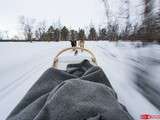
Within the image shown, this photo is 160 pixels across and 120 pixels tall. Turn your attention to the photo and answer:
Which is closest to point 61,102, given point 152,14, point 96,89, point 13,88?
point 96,89

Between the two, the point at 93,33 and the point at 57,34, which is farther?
the point at 57,34

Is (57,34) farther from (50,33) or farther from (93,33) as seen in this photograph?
(93,33)

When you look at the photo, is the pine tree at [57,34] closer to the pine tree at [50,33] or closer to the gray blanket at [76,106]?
the pine tree at [50,33]

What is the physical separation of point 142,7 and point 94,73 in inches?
104

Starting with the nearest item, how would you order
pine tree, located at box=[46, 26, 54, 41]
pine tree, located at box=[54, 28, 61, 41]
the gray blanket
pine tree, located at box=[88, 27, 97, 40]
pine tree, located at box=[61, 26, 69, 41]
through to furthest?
the gray blanket, pine tree, located at box=[88, 27, 97, 40], pine tree, located at box=[61, 26, 69, 41], pine tree, located at box=[54, 28, 61, 41], pine tree, located at box=[46, 26, 54, 41]

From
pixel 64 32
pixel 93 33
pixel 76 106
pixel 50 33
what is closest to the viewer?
pixel 76 106

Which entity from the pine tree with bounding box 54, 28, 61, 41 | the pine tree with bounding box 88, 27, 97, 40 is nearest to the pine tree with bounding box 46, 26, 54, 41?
the pine tree with bounding box 54, 28, 61, 41

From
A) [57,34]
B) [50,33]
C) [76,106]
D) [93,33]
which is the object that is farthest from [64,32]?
[76,106]

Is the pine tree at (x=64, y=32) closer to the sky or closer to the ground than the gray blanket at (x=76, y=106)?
closer to the ground

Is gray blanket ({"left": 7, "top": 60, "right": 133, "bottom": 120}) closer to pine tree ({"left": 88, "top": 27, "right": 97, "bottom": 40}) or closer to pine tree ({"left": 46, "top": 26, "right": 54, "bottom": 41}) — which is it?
pine tree ({"left": 88, "top": 27, "right": 97, "bottom": 40})

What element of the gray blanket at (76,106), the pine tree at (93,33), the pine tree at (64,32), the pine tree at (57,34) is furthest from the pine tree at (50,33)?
the gray blanket at (76,106)

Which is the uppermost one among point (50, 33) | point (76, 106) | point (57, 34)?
point (76, 106)

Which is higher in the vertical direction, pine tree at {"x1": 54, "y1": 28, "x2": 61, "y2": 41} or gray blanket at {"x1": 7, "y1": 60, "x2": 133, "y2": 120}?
gray blanket at {"x1": 7, "y1": 60, "x2": 133, "y2": 120}

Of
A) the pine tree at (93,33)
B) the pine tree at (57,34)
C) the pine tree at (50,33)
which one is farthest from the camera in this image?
the pine tree at (50,33)
